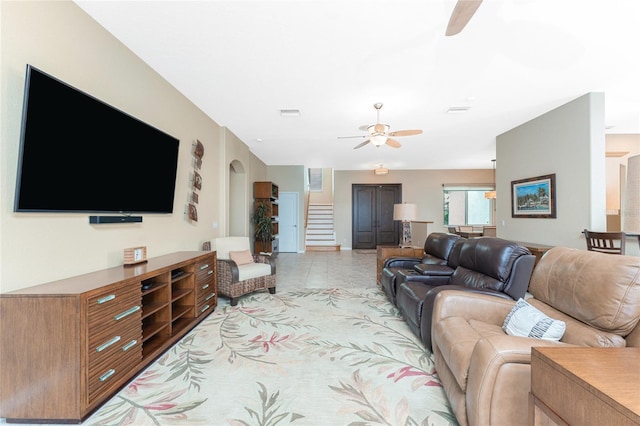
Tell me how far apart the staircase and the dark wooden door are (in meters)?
0.77

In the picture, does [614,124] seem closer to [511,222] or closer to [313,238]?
[511,222]

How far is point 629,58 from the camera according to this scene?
9.34 feet

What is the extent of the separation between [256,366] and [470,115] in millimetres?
4557

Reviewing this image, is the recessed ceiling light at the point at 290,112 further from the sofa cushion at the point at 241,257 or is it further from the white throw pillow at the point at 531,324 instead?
the white throw pillow at the point at 531,324

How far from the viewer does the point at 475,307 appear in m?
2.08

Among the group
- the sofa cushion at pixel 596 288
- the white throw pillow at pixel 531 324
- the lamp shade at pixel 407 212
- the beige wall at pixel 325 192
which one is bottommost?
the white throw pillow at pixel 531 324

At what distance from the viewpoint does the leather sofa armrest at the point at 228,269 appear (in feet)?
12.2

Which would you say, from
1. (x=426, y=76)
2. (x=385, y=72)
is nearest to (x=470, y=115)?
(x=426, y=76)

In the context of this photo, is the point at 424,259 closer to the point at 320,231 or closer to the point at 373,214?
the point at 373,214

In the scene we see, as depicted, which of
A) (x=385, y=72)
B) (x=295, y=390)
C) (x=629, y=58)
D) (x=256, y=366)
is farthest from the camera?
(x=385, y=72)

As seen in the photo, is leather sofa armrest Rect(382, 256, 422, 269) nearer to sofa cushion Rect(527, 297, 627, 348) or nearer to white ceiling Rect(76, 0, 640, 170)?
white ceiling Rect(76, 0, 640, 170)

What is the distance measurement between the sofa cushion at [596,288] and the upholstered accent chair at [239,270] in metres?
3.26

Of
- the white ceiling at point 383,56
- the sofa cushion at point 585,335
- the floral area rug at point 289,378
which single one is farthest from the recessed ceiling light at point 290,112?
the sofa cushion at point 585,335

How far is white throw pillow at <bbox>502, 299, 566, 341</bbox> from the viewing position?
1.55 metres
